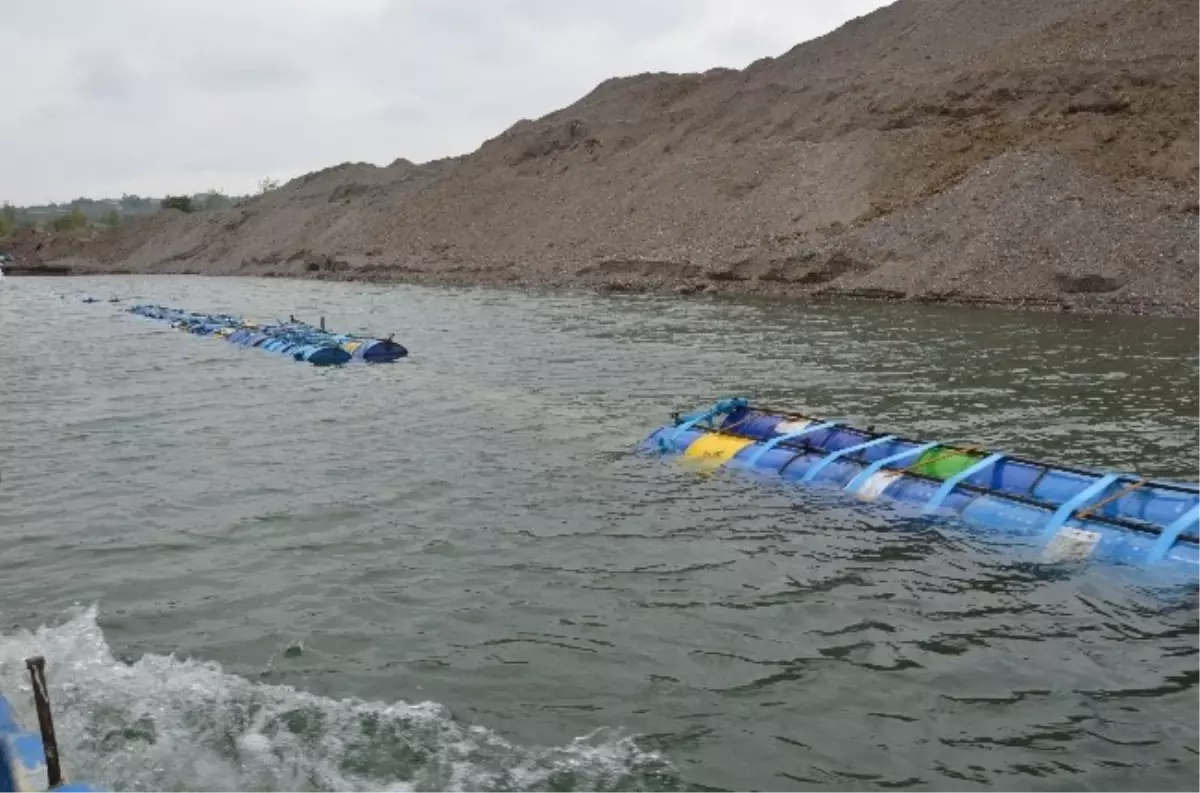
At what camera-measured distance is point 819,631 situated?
9.97 m

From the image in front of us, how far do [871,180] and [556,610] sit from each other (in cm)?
4476

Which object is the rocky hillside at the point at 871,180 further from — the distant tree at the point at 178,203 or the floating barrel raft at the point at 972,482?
the distant tree at the point at 178,203

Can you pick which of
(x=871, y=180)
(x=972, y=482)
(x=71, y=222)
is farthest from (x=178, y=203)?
(x=972, y=482)

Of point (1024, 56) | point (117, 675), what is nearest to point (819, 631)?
point (117, 675)

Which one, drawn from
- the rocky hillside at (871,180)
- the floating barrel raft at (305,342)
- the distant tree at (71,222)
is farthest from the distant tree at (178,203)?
the floating barrel raft at (305,342)

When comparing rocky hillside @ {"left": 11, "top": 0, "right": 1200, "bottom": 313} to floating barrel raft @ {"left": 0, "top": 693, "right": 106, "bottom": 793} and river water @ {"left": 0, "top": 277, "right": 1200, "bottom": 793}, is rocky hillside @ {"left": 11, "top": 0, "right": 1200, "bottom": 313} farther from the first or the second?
floating barrel raft @ {"left": 0, "top": 693, "right": 106, "bottom": 793}

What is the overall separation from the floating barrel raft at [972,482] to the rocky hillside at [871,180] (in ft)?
77.4

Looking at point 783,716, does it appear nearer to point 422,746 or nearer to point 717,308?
point 422,746

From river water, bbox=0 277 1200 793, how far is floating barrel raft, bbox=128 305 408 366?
6291mm

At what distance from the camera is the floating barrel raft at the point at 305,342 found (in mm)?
29062

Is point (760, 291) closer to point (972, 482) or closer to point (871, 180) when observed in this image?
point (871, 180)

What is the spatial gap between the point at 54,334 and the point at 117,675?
118 feet

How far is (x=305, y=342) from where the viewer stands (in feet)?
104

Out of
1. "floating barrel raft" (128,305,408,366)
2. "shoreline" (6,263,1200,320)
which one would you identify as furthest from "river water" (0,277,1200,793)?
"shoreline" (6,263,1200,320)
